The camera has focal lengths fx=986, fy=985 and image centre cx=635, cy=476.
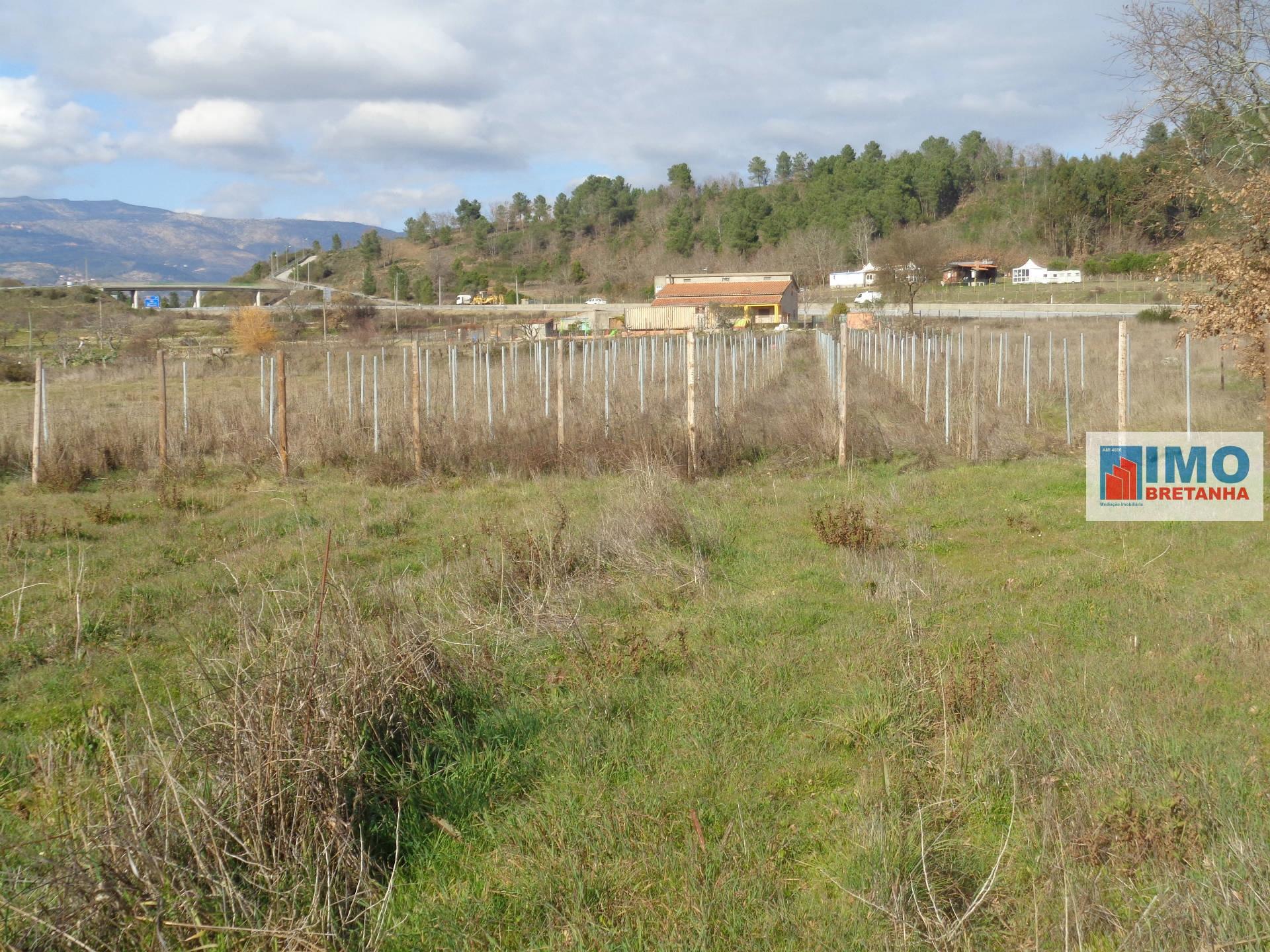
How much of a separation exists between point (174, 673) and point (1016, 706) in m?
4.35

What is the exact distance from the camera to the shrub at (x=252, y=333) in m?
40.2

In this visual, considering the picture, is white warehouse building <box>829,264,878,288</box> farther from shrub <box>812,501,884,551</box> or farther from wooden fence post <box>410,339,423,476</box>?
shrub <box>812,501,884,551</box>

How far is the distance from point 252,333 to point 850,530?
37.9 metres

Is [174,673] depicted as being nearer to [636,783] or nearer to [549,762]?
[549,762]

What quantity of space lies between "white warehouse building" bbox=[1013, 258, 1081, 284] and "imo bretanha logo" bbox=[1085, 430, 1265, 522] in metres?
57.8

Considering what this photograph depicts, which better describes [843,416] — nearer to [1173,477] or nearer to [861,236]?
[1173,477]

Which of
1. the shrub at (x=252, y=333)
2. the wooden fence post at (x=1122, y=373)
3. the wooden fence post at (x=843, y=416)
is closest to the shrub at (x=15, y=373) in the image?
the shrub at (x=252, y=333)

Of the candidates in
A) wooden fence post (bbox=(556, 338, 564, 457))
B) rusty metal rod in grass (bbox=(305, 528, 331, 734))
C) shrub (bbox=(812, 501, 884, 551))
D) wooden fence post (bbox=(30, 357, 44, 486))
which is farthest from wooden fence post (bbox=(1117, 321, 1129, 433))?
wooden fence post (bbox=(30, 357, 44, 486))

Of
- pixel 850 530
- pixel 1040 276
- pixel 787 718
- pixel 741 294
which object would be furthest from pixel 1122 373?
pixel 1040 276

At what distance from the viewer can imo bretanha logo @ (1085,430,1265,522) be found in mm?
9070

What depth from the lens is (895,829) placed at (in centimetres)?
344

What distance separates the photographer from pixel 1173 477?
37.0ft

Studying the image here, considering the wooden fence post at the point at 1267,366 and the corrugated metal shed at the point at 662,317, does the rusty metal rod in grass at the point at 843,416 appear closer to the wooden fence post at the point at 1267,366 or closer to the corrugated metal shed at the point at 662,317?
the wooden fence post at the point at 1267,366

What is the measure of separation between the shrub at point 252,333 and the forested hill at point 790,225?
99.5 feet
